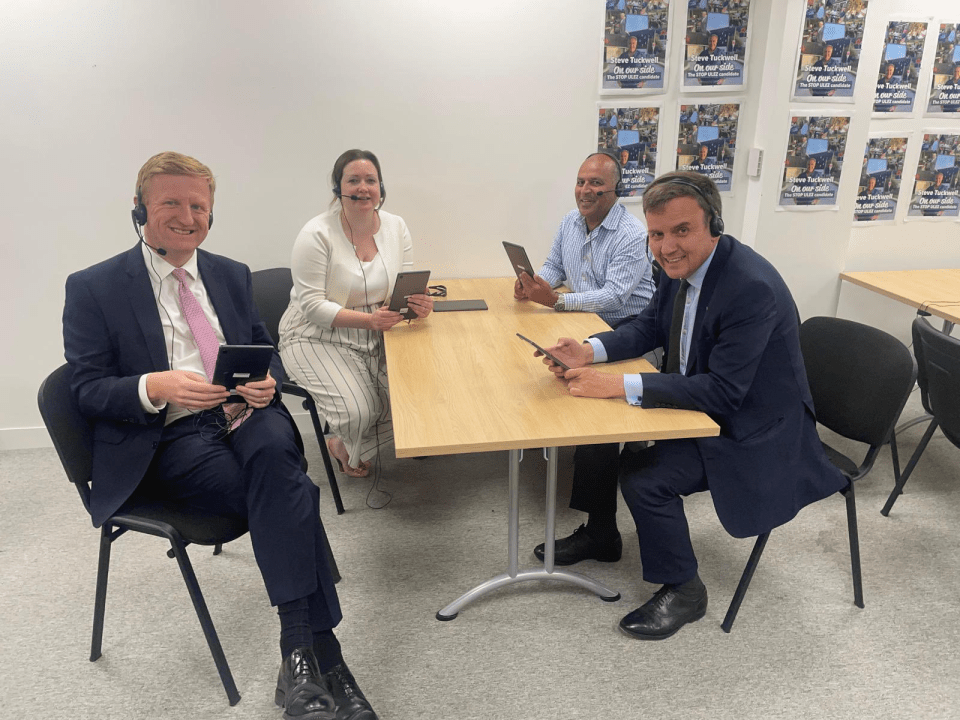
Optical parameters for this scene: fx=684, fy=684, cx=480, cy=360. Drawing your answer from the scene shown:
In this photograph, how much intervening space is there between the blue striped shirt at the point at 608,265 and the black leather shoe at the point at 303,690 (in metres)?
1.61

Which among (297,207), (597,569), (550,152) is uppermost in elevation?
(550,152)

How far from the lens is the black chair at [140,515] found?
1736 millimetres

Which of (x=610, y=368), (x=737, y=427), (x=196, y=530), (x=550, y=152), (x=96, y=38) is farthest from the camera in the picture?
(x=550, y=152)

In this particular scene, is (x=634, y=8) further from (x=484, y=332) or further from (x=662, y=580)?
(x=662, y=580)

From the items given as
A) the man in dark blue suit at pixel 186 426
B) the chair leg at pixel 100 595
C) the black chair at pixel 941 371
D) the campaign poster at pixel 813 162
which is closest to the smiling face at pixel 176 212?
the man in dark blue suit at pixel 186 426

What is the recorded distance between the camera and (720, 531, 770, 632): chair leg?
2043 mm

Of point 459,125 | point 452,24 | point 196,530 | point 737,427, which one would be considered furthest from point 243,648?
point 452,24

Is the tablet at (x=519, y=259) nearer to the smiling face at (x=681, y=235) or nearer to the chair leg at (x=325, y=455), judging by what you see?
the smiling face at (x=681, y=235)

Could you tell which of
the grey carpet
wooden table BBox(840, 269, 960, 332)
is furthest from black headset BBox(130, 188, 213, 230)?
wooden table BBox(840, 269, 960, 332)

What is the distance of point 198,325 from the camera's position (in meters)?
2.00

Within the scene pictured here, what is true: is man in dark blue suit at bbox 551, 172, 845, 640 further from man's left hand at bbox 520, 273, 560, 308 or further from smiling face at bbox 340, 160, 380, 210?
smiling face at bbox 340, 160, 380, 210

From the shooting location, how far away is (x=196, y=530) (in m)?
1.78

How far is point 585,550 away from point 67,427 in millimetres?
1669

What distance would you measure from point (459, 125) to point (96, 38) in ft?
5.07
